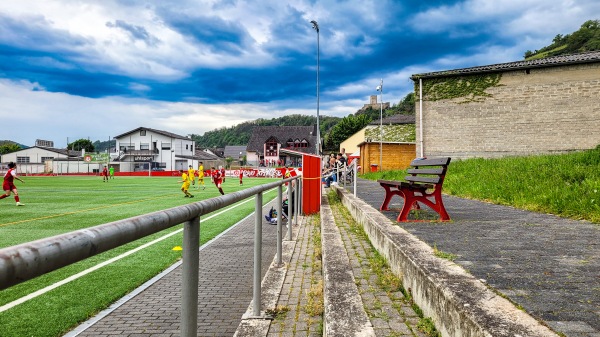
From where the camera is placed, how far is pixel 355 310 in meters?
3.00

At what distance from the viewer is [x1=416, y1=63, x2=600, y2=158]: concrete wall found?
2133cm

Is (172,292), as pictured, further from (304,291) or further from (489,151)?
(489,151)

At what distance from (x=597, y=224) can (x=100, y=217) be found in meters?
11.5

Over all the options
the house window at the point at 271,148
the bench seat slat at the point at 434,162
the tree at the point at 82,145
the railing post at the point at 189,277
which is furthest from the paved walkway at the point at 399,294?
the tree at the point at 82,145

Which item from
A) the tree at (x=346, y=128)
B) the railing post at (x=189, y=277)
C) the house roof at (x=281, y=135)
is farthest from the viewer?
the tree at (x=346, y=128)

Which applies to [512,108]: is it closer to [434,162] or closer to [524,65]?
[524,65]

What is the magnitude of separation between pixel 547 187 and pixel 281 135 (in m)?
85.3

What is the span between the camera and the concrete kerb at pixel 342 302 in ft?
8.73

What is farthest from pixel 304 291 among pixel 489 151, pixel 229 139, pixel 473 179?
pixel 229 139

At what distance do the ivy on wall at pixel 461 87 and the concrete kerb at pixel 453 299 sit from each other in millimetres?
21897

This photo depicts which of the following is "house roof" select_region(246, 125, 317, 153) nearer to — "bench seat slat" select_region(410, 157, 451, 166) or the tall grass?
the tall grass

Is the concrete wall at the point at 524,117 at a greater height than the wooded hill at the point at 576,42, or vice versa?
the wooded hill at the point at 576,42

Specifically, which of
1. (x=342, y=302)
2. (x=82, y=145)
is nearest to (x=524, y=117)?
Answer: (x=342, y=302)

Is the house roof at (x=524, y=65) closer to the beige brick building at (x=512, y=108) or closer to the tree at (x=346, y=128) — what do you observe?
the beige brick building at (x=512, y=108)
